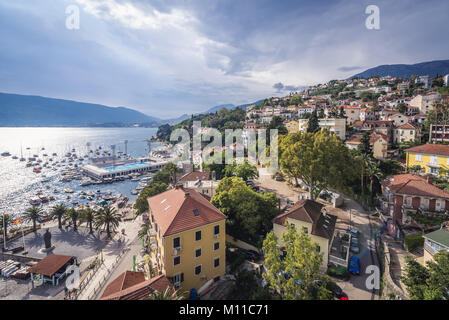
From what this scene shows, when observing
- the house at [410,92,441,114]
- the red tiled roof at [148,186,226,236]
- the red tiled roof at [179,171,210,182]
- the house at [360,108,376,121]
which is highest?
the house at [410,92,441,114]

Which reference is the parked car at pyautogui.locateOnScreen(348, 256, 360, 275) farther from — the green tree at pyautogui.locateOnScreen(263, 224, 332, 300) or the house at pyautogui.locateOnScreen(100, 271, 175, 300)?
the house at pyautogui.locateOnScreen(100, 271, 175, 300)

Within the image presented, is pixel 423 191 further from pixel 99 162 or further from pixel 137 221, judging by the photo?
pixel 99 162

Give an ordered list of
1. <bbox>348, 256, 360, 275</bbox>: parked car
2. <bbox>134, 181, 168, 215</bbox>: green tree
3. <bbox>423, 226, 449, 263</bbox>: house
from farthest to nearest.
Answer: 1. <bbox>134, 181, 168, 215</bbox>: green tree
2. <bbox>348, 256, 360, 275</bbox>: parked car
3. <bbox>423, 226, 449, 263</bbox>: house

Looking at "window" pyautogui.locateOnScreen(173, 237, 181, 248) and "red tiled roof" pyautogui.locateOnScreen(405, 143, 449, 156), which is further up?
"red tiled roof" pyautogui.locateOnScreen(405, 143, 449, 156)

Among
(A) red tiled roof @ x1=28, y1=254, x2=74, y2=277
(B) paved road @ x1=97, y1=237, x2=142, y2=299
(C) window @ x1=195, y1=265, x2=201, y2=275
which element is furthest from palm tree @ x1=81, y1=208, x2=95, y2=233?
(C) window @ x1=195, y1=265, x2=201, y2=275

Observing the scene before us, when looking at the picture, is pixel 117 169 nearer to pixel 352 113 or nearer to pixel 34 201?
pixel 34 201

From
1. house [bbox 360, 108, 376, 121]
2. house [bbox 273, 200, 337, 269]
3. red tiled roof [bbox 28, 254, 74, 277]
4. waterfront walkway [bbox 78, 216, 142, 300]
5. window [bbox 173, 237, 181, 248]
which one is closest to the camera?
window [bbox 173, 237, 181, 248]

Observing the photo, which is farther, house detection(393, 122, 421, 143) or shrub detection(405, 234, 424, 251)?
house detection(393, 122, 421, 143)
